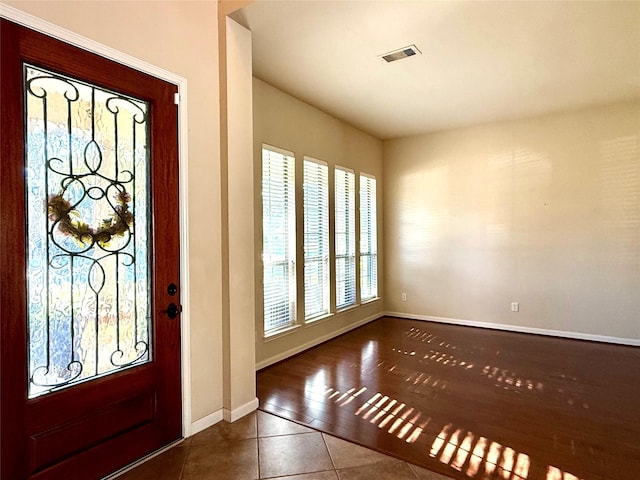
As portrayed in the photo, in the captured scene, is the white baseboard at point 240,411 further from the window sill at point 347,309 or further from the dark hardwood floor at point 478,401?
the window sill at point 347,309

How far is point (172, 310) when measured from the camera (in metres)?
2.36

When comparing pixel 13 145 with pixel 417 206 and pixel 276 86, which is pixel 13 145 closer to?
pixel 276 86

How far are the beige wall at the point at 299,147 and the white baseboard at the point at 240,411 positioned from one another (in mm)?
910

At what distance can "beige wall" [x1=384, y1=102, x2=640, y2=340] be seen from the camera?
15.1 feet

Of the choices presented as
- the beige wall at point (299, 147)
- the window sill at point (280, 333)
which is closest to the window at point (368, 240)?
the beige wall at point (299, 147)

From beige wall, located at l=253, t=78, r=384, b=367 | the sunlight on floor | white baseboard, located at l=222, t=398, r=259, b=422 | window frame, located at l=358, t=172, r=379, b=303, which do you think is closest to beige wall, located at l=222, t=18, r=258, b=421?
white baseboard, located at l=222, t=398, r=259, b=422

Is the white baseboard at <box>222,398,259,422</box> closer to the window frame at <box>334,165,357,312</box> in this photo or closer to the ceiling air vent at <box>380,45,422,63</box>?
the window frame at <box>334,165,357,312</box>

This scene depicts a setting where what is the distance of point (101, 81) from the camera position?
203 cm

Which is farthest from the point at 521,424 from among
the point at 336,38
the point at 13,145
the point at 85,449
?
the point at 13,145

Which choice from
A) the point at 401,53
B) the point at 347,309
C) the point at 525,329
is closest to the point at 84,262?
the point at 401,53

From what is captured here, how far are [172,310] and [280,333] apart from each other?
1.85 m

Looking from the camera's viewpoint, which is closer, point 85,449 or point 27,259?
point 27,259

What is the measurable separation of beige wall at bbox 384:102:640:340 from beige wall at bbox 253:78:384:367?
0.92 meters

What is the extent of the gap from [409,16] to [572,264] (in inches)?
156
